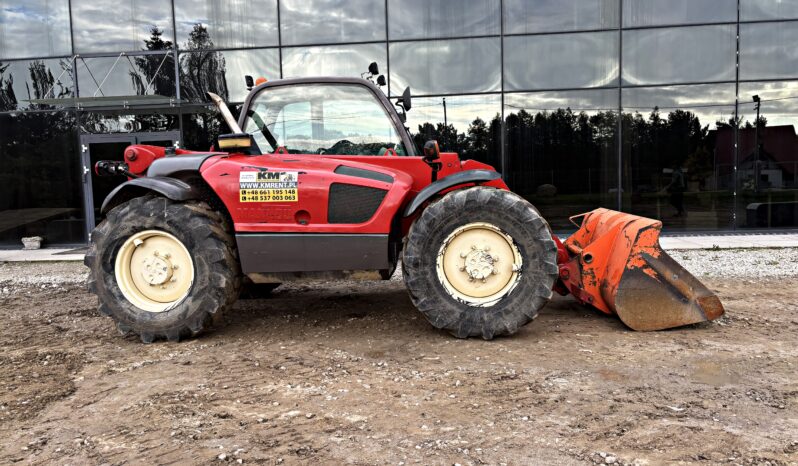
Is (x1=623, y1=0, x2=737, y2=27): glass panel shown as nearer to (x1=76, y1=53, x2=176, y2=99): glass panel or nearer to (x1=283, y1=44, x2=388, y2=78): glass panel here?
(x1=283, y1=44, x2=388, y2=78): glass panel

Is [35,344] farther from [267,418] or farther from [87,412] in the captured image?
[267,418]

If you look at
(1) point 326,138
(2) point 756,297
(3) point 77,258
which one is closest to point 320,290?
(1) point 326,138

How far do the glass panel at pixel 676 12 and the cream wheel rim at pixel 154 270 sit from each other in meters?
10.8

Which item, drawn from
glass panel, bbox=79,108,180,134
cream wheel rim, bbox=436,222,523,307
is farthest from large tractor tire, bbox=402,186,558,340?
glass panel, bbox=79,108,180,134

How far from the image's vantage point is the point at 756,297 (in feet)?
19.7

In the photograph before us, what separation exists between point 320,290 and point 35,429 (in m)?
3.97

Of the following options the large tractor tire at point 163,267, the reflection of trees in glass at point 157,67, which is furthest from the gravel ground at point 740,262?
the reflection of trees in glass at point 157,67

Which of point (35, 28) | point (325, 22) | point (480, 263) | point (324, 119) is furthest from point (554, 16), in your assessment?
point (35, 28)

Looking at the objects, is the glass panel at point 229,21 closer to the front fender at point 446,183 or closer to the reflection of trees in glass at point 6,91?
the reflection of trees in glass at point 6,91

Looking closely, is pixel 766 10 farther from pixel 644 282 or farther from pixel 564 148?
pixel 644 282

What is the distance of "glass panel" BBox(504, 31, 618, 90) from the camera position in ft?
39.6

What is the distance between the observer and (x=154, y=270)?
15.7 feet

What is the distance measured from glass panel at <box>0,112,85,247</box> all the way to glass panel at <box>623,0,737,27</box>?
12356 mm

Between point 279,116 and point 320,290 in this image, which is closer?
point 279,116
